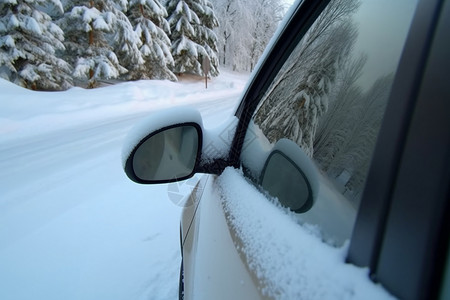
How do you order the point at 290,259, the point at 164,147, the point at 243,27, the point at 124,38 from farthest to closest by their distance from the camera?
the point at 243,27
the point at 124,38
the point at 164,147
the point at 290,259

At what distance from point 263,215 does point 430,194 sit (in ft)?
1.60

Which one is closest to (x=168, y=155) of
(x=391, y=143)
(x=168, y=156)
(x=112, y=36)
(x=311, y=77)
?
(x=168, y=156)

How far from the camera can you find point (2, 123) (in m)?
5.88

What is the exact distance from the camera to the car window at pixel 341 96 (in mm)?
558

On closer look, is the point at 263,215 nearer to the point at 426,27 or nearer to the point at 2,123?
the point at 426,27

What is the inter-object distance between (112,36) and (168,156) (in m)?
19.4

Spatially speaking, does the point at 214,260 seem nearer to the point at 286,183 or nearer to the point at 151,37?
the point at 286,183

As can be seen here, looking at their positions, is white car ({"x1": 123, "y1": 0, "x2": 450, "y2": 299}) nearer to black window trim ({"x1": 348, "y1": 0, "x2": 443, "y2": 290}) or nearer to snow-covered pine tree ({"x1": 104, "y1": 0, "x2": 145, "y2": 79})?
black window trim ({"x1": 348, "y1": 0, "x2": 443, "y2": 290})

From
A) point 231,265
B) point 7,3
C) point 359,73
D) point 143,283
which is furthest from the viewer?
point 7,3

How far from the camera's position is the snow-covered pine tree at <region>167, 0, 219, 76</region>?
63.4 feet

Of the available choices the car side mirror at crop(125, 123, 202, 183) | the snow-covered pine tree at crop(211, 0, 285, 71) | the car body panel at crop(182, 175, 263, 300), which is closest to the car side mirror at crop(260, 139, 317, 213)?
the car body panel at crop(182, 175, 263, 300)

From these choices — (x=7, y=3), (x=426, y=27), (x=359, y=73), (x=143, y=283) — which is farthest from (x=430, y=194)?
(x=7, y=3)

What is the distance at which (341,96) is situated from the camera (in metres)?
0.70

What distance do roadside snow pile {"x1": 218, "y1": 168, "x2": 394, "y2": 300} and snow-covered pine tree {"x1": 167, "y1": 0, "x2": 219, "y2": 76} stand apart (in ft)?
66.6
